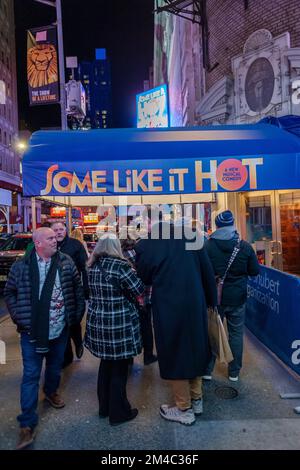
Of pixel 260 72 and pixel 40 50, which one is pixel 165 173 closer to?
pixel 260 72

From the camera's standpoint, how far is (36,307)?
3402 millimetres

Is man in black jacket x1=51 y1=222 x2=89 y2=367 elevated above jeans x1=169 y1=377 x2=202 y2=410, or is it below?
above

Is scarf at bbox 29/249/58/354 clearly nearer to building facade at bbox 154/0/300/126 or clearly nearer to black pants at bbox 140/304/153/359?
black pants at bbox 140/304/153/359

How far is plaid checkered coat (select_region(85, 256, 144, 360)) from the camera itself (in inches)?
137

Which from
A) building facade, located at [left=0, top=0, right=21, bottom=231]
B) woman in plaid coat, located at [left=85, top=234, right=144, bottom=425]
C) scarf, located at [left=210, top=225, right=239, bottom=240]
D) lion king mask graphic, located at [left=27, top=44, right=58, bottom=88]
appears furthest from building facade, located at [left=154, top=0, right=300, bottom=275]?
building facade, located at [left=0, top=0, right=21, bottom=231]

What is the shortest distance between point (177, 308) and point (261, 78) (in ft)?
25.8

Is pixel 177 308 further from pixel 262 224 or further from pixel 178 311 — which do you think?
pixel 262 224

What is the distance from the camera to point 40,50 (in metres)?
13.0

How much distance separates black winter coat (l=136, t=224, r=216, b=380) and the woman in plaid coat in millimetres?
231

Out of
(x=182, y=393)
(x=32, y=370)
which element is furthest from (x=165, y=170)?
(x=32, y=370)
